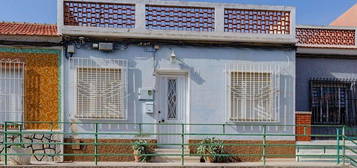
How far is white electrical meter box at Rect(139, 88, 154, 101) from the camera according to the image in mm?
9305

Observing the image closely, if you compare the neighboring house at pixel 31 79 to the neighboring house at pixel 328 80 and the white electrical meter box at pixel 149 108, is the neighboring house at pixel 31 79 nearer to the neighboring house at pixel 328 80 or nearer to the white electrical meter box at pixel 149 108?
the white electrical meter box at pixel 149 108

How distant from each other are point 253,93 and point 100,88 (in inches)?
165

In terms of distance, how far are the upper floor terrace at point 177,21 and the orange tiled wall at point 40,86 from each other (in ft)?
3.15

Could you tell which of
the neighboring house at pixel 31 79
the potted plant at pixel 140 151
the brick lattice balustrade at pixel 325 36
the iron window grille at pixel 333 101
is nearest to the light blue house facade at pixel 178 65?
the neighboring house at pixel 31 79

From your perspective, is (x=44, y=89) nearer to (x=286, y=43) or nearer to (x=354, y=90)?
(x=286, y=43)

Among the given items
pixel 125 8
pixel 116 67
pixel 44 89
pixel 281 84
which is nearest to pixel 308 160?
pixel 281 84

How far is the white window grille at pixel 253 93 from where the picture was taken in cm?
953

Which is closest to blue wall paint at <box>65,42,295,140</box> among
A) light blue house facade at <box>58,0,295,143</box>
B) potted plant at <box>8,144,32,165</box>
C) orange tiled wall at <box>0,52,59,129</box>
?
light blue house facade at <box>58,0,295,143</box>

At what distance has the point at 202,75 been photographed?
9.54 meters

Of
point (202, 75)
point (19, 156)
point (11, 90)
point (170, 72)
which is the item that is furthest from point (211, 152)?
point (11, 90)

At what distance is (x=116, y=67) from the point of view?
917 centimetres

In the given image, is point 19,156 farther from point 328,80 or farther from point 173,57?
point 328,80

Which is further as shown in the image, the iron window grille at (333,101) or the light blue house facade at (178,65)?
the iron window grille at (333,101)

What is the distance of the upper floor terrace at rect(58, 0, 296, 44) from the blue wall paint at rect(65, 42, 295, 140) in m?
0.36
